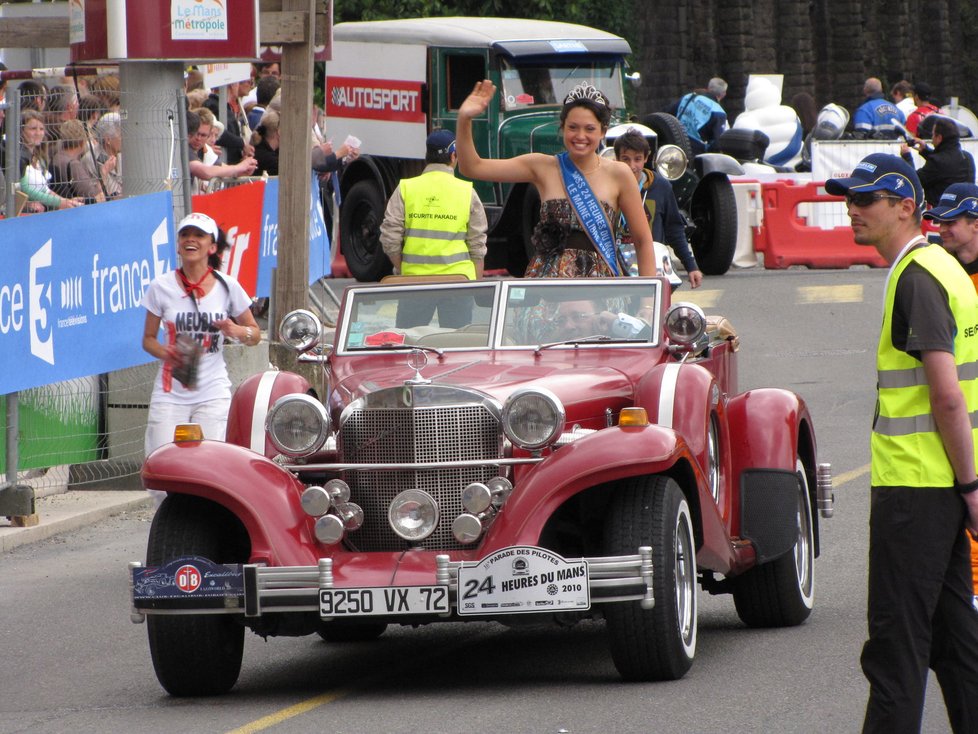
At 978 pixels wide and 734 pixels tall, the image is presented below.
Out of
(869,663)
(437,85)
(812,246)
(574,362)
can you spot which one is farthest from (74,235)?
(812,246)

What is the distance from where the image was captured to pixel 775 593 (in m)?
7.99

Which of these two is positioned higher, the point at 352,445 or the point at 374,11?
the point at 374,11

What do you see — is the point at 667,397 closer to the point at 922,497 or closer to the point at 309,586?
the point at 309,586

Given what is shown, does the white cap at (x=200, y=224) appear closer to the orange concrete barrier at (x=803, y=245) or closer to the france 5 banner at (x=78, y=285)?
the france 5 banner at (x=78, y=285)

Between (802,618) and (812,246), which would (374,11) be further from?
(802,618)

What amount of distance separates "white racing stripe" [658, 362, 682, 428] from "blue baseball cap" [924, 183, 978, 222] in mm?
1176

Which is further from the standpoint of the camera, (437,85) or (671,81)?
(671,81)

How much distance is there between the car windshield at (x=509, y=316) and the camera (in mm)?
8125

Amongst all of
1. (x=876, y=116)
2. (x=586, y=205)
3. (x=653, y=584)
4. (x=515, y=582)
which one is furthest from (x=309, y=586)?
(x=876, y=116)

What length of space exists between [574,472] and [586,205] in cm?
227

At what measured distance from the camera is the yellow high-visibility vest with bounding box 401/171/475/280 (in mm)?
12203

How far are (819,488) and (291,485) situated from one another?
8.76 feet

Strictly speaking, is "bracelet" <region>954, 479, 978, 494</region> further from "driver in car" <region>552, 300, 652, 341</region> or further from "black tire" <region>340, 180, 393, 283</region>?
"black tire" <region>340, 180, 393, 283</region>

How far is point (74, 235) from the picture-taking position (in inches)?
438
